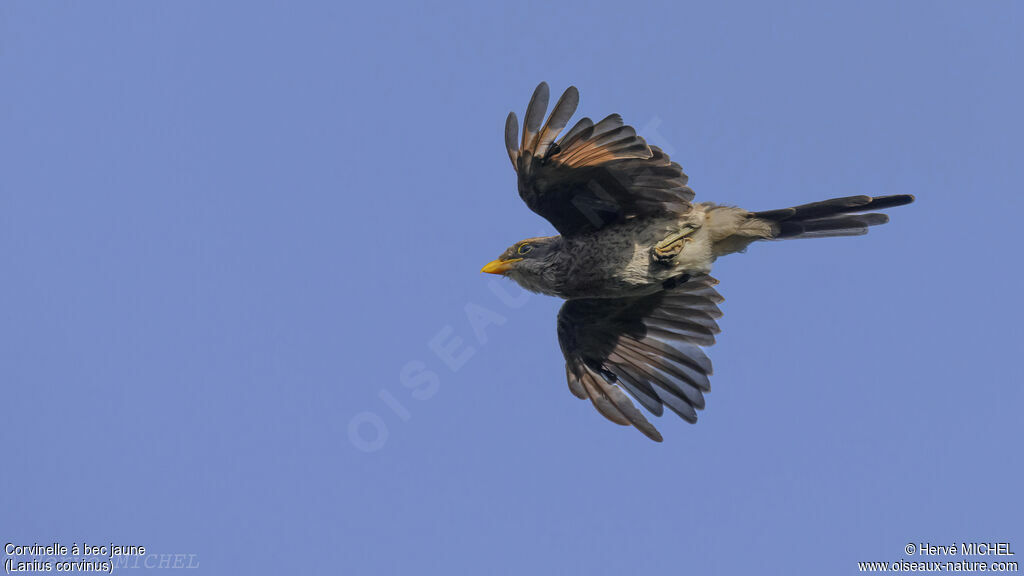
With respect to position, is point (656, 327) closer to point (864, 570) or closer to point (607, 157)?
point (607, 157)

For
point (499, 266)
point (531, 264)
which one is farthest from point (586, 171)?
point (499, 266)

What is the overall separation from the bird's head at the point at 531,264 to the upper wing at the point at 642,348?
0.68 metres

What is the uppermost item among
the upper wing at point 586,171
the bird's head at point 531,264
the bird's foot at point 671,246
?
the upper wing at point 586,171

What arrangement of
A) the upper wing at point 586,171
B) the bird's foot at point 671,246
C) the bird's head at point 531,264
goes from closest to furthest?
1. the upper wing at point 586,171
2. the bird's foot at point 671,246
3. the bird's head at point 531,264

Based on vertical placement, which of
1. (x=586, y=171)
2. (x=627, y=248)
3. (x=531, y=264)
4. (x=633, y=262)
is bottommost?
(x=633, y=262)

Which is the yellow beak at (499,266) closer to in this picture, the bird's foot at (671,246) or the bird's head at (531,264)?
the bird's head at (531,264)

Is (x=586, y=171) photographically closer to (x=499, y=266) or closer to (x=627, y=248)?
(x=627, y=248)

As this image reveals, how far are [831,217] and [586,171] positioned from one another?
2.30 metres

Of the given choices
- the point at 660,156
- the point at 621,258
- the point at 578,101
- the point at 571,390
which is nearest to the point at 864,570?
the point at 571,390

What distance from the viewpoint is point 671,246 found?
874cm

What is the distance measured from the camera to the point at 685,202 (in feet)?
28.5

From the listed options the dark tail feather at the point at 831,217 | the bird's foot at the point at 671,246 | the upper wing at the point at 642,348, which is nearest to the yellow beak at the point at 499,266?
the upper wing at the point at 642,348

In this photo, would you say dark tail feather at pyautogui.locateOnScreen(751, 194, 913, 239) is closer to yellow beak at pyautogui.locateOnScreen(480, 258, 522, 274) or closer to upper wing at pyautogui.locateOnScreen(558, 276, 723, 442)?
upper wing at pyautogui.locateOnScreen(558, 276, 723, 442)

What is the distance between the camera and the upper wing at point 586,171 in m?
7.98
